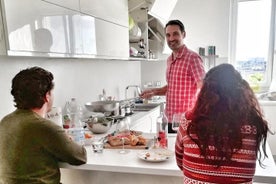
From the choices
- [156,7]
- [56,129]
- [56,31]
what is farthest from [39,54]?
[156,7]

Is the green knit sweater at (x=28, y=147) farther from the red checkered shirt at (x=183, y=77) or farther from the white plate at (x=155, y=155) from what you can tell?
the red checkered shirt at (x=183, y=77)

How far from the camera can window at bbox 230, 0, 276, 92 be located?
401 centimetres

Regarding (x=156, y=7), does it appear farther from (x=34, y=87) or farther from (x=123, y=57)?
(x=34, y=87)

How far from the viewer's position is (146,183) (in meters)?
1.47

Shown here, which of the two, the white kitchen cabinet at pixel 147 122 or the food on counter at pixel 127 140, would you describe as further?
the white kitchen cabinet at pixel 147 122

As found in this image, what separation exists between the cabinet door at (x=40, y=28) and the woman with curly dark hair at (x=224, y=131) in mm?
942

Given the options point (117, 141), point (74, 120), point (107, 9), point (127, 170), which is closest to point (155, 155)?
point (127, 170)

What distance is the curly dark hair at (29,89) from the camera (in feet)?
4.16

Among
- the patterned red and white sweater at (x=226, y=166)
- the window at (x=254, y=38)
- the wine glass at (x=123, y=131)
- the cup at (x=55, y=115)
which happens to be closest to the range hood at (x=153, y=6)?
the window at (x=254, y=38)

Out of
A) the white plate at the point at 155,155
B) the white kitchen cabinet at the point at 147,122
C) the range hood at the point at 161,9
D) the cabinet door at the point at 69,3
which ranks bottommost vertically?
the white kitchen cabinet at the point at 147,122

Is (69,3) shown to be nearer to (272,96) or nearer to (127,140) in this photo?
(127,140)

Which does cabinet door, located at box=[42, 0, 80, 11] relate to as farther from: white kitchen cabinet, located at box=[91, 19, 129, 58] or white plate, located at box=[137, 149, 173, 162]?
white plate, located at box=[137, 149, 173, 162]

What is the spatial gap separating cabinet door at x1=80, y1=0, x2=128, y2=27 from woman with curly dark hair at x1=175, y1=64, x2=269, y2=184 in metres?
1.26

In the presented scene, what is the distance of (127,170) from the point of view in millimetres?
1278
